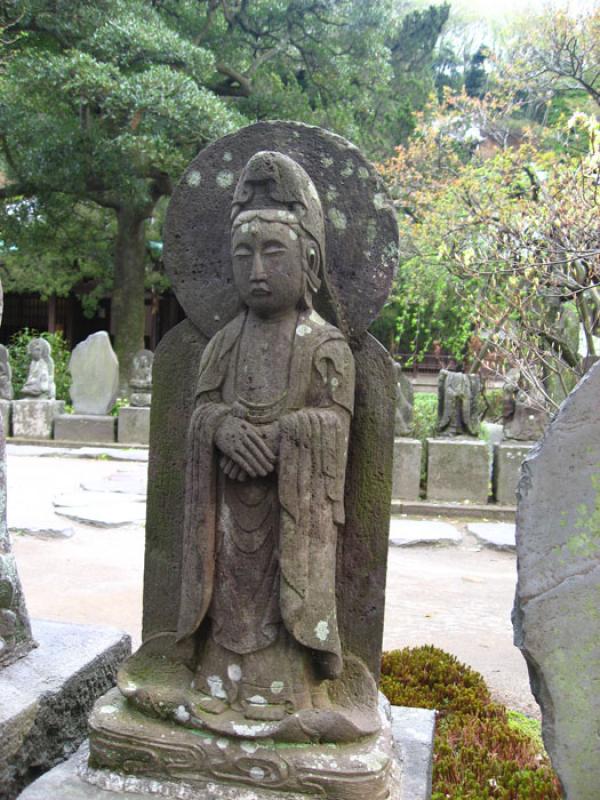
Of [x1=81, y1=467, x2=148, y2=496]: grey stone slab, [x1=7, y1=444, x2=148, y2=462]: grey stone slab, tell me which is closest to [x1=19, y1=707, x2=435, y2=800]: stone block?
[x1=81, y1=467, x2=148, y2=496]: grey stone slab

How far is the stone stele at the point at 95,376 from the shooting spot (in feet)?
41.6

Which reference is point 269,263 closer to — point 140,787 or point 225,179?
point 225,179

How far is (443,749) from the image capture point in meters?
3.21

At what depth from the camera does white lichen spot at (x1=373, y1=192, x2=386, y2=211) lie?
252cm

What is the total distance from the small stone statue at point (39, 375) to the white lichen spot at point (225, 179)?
1059 centimetres

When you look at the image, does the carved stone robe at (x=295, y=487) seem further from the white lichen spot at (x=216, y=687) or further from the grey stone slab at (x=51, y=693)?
the grey stone slab at (x=51, y=693)

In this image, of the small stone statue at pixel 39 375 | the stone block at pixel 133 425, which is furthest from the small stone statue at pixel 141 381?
the small stone statue at pixel 39 375

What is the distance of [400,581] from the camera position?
235 inches

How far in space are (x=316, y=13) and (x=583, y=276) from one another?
37.5 ft

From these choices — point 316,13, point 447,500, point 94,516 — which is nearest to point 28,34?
point 316,13

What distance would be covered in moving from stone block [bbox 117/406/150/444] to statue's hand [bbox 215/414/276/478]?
32.0ft

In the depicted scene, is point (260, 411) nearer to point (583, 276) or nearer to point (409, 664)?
point (409, 664)

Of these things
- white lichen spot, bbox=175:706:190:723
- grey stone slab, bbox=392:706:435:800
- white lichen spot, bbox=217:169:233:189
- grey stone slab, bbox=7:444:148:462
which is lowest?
grey stone slab, bbox=392:706:435:800

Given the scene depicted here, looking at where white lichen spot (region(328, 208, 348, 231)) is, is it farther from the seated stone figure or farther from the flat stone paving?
the flat stone paving
